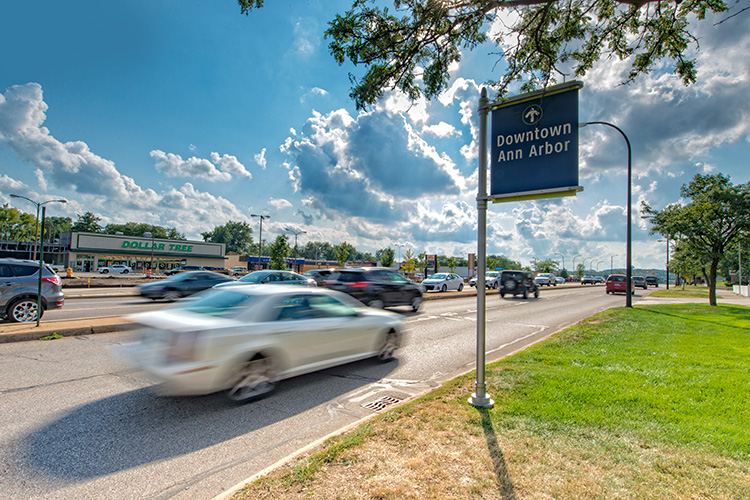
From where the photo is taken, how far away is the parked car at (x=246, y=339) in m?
4.29

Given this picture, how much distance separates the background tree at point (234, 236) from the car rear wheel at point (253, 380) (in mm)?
149758

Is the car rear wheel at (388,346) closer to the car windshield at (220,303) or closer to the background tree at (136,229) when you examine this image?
the car windshield at (220,303)

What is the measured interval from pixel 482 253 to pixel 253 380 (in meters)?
3.24

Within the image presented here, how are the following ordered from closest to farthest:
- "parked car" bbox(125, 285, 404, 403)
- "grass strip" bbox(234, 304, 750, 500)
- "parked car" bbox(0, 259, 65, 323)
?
"grass strip" bbox(234, 304, 750, 500) < "parked car" bbox(125, 285, 404, 403) < "parked car" bbox(0, 259, 65, 323)

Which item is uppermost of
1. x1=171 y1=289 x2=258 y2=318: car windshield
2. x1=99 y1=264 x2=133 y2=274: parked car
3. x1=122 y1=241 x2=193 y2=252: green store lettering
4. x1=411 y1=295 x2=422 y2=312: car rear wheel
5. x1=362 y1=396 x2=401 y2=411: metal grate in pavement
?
x1=122 y1=241 x2=193 y2=252: green store lettering

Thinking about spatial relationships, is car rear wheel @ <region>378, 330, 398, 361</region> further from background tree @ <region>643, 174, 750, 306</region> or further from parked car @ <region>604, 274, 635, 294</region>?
parked car @ <region>604, 274, 635, 294</region>

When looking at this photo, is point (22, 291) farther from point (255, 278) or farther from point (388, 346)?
point (388, 346)

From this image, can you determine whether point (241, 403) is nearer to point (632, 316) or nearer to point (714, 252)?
point (632, 316)

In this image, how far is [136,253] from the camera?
63719 millimetres

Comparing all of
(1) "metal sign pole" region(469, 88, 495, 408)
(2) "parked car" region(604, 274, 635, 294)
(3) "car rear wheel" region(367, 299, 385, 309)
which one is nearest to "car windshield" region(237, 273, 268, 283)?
(3) "car rear wheel" region(367, 299, 385, 309)

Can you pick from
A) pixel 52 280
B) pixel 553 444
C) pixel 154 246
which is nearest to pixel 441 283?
pixel 52 280

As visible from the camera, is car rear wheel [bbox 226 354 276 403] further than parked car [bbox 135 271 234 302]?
No

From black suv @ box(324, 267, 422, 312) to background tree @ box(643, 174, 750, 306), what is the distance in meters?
13.7

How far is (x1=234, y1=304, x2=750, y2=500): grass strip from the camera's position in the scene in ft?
8.80
